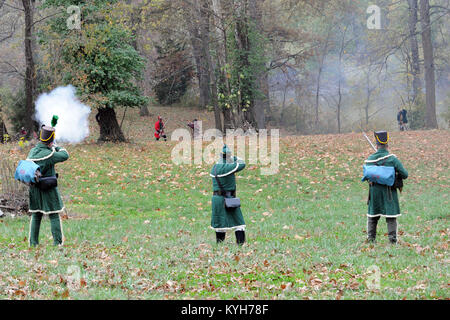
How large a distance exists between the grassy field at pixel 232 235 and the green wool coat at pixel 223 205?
450 millimetres

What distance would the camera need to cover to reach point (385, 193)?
1048cm

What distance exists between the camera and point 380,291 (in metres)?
7.01

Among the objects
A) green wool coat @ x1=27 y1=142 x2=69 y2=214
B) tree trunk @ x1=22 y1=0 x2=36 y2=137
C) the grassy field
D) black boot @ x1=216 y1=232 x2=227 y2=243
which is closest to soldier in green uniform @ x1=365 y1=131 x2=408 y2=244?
the grassy field

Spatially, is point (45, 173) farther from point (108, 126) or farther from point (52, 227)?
point (108, 126)

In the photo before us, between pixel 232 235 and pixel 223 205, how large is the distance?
2.23 meters

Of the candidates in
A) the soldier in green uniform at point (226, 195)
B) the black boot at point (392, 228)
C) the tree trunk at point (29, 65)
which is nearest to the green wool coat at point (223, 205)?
the soldier in green uniform at point (226, 195)

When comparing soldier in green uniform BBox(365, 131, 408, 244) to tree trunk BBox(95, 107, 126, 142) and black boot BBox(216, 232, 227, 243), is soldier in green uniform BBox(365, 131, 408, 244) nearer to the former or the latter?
black boot BBox(216, 232, 227, 243)

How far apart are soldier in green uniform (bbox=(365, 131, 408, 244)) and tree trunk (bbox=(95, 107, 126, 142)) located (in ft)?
63.0

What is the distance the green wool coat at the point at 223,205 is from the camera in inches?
411

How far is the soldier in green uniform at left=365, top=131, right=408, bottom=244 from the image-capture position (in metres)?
10.4

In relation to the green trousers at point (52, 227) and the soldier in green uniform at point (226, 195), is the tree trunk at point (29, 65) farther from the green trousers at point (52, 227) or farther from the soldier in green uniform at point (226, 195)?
the soldier in green uniform at point (226, 195)

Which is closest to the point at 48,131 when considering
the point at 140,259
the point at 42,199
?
the point at 42,199

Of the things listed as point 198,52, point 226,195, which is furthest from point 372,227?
point 198,52
